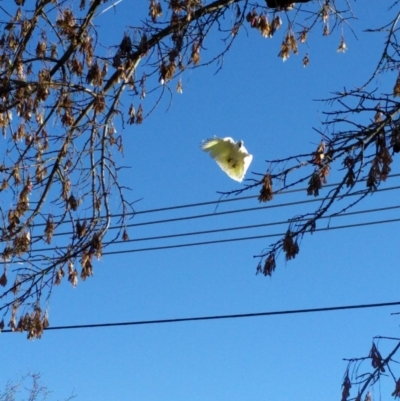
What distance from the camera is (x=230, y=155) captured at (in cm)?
579

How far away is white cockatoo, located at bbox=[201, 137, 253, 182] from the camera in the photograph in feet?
18.9

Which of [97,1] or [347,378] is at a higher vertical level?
[97,1]

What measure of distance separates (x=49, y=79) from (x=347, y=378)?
3119 millimetres

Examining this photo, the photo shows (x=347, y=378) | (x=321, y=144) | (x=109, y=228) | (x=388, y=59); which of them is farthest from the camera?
(x=109, y=228)

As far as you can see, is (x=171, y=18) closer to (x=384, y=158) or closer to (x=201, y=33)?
(x=201, y=33)

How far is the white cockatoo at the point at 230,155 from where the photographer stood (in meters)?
5.76

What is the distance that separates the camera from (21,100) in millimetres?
6348

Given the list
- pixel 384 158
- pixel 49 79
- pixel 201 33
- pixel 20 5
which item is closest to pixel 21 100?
pixel 49 79

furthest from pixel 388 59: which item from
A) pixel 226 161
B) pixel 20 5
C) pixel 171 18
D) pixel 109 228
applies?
pixel 20 5

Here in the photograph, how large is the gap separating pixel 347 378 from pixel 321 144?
3.78ft

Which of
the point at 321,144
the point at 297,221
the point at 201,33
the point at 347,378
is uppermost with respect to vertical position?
the point at 201,33

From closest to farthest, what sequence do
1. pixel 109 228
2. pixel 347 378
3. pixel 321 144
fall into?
pixel 347 378
pixel 321 144
pixel 109 228

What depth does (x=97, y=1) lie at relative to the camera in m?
6.56

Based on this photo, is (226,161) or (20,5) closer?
(226,161)
